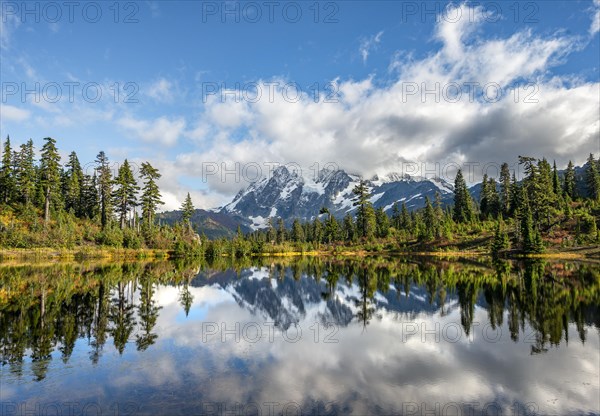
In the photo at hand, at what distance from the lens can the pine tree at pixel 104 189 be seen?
83.8 metres

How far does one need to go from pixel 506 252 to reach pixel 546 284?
4986 cm

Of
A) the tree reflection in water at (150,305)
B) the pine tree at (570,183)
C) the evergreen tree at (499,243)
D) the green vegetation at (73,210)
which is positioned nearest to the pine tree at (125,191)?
the green vegetation at (73,210)

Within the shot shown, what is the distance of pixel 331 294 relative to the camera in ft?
99.0

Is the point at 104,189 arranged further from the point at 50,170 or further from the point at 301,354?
the point at 301,354

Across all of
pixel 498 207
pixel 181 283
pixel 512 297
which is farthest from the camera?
pixel 498 207

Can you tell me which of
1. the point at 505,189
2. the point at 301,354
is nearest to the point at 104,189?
the point at 301,354

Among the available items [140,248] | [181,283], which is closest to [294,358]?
[181,283]

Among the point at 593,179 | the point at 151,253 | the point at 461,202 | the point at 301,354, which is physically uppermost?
the point at 593,179

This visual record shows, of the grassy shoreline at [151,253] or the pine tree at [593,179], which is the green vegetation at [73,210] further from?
the pine tree at [593,179]

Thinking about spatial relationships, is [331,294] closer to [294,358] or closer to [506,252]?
[294,358]

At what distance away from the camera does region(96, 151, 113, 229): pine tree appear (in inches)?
3297

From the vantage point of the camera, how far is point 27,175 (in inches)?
2975

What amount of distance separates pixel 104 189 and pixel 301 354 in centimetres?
8234

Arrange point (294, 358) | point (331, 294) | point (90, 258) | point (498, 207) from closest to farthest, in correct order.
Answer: point (294, 358), point (331, 294), point (90, 258), point (498, 207)
